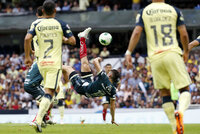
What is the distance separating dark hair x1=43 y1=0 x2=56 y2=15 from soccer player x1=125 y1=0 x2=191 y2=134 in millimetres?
2126

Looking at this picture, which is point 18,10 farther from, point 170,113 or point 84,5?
point 170,113

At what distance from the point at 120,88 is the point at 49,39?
13.9 m

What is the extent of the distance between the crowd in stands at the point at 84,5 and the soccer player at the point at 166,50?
21.0m

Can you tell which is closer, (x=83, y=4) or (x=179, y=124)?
(x=179, y=124)

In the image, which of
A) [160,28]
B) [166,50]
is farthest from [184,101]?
[160,28]

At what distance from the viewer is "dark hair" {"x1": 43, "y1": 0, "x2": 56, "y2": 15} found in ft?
31.1

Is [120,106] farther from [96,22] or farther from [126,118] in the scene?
[96,22]

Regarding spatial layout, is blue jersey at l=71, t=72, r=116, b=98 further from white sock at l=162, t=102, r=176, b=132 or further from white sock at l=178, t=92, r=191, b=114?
white sock at l=178, t=92, r=191, b=114

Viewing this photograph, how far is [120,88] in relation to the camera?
2331cm

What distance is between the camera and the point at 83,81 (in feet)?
42.8

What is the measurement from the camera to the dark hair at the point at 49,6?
9.47m

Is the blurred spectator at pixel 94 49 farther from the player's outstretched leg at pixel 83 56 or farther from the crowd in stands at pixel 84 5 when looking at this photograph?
the player's outstretched leg at pixel 83 56

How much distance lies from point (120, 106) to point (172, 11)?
1440 centimetres

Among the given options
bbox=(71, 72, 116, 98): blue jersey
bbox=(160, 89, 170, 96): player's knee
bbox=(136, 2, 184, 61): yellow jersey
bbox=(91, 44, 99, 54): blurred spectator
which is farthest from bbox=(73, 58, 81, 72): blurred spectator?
bbox=(136, 2, 184, 61): yellow jersey
